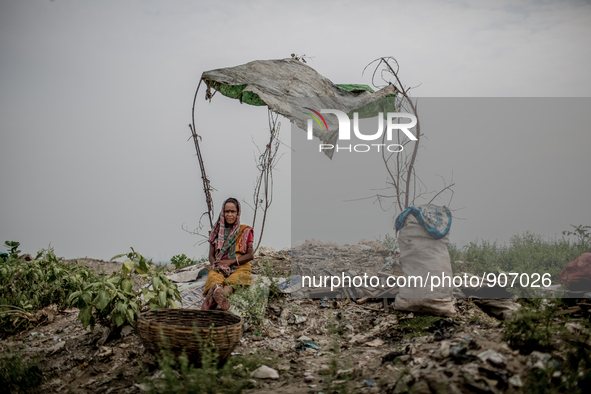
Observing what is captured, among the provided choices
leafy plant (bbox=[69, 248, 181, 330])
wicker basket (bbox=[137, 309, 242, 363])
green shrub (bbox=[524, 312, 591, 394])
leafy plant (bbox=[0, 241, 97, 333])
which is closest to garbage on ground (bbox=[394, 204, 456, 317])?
green shrub (bbox=[524, 312, 591, 394])

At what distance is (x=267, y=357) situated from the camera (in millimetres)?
3184

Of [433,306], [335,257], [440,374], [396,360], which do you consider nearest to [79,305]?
[396,360]

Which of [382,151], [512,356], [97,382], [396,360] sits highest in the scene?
[382,151]

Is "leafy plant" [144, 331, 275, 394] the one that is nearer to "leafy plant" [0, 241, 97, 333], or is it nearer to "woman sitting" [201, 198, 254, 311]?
"woman sitting" [201, 198, 254, 311]

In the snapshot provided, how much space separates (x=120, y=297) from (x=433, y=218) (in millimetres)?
2941

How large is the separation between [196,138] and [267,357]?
326 cm

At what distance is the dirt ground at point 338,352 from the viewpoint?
2178 mm

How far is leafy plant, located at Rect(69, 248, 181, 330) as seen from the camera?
329 cm

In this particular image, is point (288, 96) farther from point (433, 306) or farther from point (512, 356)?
point (512, 356)

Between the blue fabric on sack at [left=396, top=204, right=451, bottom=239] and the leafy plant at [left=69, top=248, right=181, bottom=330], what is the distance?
2.40m

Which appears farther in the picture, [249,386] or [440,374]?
[249,386]

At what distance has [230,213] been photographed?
4.53 m

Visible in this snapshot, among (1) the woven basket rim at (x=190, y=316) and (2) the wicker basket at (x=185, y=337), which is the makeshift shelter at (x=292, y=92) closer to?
(1) the woven basket rim at (x=190, y=316)

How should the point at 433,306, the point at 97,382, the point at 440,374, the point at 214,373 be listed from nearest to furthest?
the point at 440,374
the point at 214,373
the point at 97,382
the point at 433,306
